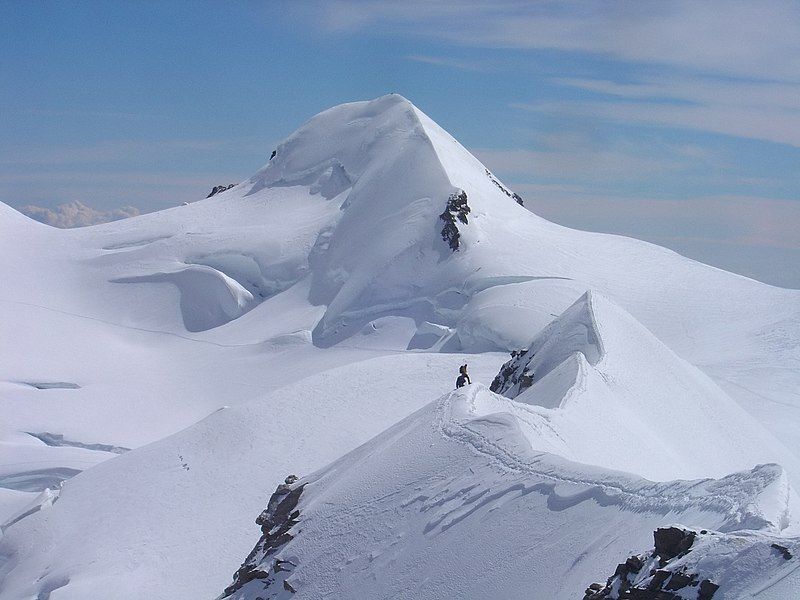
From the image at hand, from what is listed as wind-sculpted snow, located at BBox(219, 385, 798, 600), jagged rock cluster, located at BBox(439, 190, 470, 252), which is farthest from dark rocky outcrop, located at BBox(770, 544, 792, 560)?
jagged rock cluster, located at BBox(439, 190, 470, 252)

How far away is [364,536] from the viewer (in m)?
15.6

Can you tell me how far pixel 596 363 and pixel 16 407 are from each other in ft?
81.4

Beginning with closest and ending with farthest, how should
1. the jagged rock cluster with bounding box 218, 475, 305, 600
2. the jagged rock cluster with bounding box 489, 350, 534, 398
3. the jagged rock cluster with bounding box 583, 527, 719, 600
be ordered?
1. the jagged rock cluster with bounding box 583, 527, 719, 600
2. the jagged rock cluster with bounding box 218, 475, 305, 600
3. the jagged rock cluster with bounding box 489, 350, 534, 398

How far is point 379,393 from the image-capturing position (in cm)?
3138

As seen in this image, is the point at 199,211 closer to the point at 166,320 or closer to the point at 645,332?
the point at 166,320

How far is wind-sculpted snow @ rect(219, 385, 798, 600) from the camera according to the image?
11.9m

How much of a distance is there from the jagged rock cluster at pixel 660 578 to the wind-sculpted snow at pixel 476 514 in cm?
83

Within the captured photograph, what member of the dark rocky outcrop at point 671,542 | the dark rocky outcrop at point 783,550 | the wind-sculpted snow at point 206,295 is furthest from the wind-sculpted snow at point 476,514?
the wind-sculpted snow at point 206,295

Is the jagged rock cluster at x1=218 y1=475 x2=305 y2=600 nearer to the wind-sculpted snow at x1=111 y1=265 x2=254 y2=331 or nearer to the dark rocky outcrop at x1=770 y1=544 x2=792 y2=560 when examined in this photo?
the dark rocky outcrop at x1=770 y1=544 x2=792 y2=560

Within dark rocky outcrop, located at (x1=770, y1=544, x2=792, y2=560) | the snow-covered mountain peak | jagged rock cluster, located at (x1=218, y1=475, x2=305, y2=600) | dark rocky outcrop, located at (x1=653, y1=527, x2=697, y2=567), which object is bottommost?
jagged rock cluster, located at (x1=218, y1=475, x2=305, y2=600)

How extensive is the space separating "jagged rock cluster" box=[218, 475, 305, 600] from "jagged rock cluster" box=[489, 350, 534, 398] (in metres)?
8.20

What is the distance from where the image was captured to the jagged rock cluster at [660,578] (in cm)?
957

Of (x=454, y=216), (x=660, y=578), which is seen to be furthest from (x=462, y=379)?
(x=454, y=216)

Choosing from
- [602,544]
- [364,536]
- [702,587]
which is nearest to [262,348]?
[364,536]
